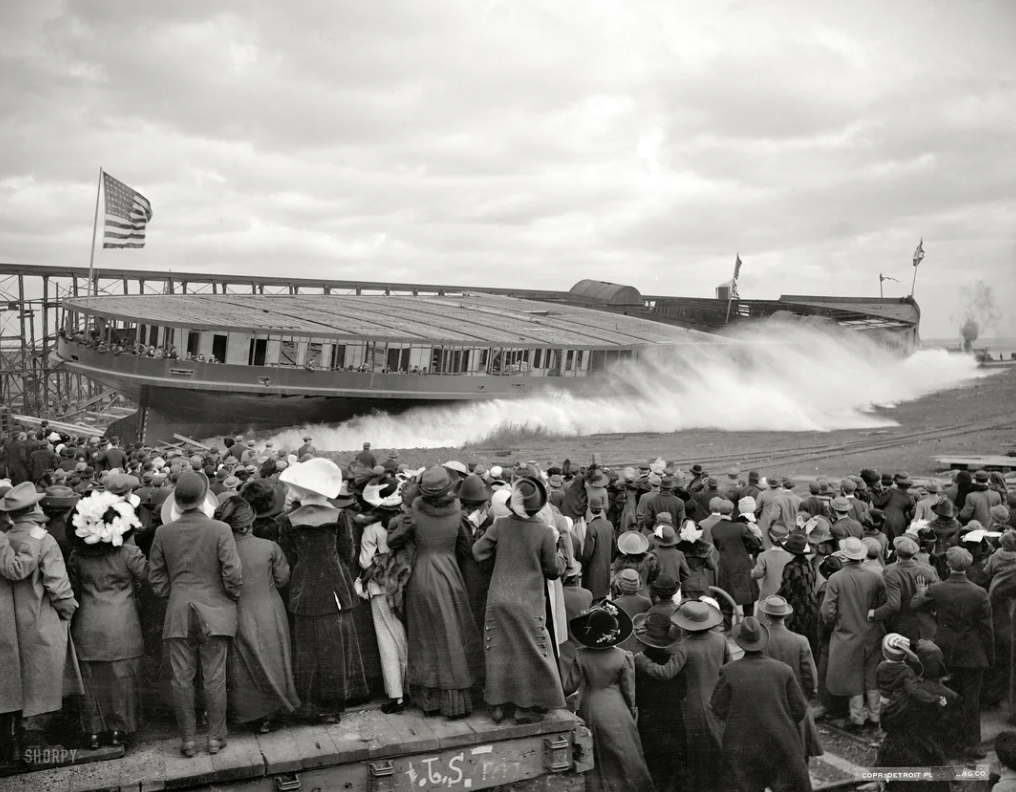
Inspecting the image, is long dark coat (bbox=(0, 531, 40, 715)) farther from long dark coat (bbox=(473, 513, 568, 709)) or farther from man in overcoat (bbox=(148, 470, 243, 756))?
long dark coat (bbox=(473, 513, 568, 709))

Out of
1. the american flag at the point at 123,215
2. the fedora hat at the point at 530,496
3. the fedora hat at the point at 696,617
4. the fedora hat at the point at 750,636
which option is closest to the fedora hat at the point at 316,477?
the fedora hat at the point at 530,496

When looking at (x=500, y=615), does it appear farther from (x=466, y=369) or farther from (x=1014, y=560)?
(x=466, y=369)

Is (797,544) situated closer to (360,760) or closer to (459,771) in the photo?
(459,771)

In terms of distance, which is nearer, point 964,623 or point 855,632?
point 964,623

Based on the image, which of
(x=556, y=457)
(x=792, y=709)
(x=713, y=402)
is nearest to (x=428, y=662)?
(x=792, y=709)

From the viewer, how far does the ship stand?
27938mm

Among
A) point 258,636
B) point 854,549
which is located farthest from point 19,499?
point 854,549

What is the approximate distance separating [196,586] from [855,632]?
16.9 ft

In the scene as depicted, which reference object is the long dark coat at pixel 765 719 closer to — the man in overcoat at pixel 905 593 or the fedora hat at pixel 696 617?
the fedora hat at pixel 696 617

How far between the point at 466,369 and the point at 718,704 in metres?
26.7

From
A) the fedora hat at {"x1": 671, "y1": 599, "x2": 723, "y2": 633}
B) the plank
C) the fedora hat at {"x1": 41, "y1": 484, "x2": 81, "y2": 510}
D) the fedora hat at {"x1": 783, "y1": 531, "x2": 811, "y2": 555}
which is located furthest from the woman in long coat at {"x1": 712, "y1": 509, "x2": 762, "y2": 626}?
the fedora hat at {"x1": 41, "y1": 484, "x2": 81, "y2": 510}

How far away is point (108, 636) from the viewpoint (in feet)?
17.4

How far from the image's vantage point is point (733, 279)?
5047 cm

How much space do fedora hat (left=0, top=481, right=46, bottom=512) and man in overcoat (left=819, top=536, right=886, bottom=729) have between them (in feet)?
19.6
